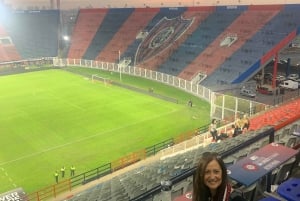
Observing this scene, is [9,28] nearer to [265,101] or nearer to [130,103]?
[130,103]

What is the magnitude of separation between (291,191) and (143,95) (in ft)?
119

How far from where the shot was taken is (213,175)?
4.29 meters

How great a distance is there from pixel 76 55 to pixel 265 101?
4059 cm

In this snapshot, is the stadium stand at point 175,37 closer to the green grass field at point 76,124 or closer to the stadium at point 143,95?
the stadium at point 143,95

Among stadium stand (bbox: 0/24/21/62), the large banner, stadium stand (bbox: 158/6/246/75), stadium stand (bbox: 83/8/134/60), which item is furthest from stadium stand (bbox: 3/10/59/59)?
the large banner

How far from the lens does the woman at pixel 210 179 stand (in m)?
4.27

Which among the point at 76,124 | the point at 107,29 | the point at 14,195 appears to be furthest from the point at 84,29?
the point at 14,195

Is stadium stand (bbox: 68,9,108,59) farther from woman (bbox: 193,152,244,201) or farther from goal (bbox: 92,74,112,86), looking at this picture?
woman (bbox: 193,152,244,201)

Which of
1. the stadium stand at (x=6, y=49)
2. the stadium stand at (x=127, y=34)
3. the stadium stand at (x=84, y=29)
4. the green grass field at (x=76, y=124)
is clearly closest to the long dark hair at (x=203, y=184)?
the green grass field at (x=76, y=124)

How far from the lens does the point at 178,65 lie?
162 ft

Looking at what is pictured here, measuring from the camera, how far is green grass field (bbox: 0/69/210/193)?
23609 mm

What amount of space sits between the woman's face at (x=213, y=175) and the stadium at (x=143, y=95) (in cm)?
132

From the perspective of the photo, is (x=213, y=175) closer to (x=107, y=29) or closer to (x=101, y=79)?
(x=101, y=79)

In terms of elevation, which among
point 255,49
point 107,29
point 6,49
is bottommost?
point 6,49
